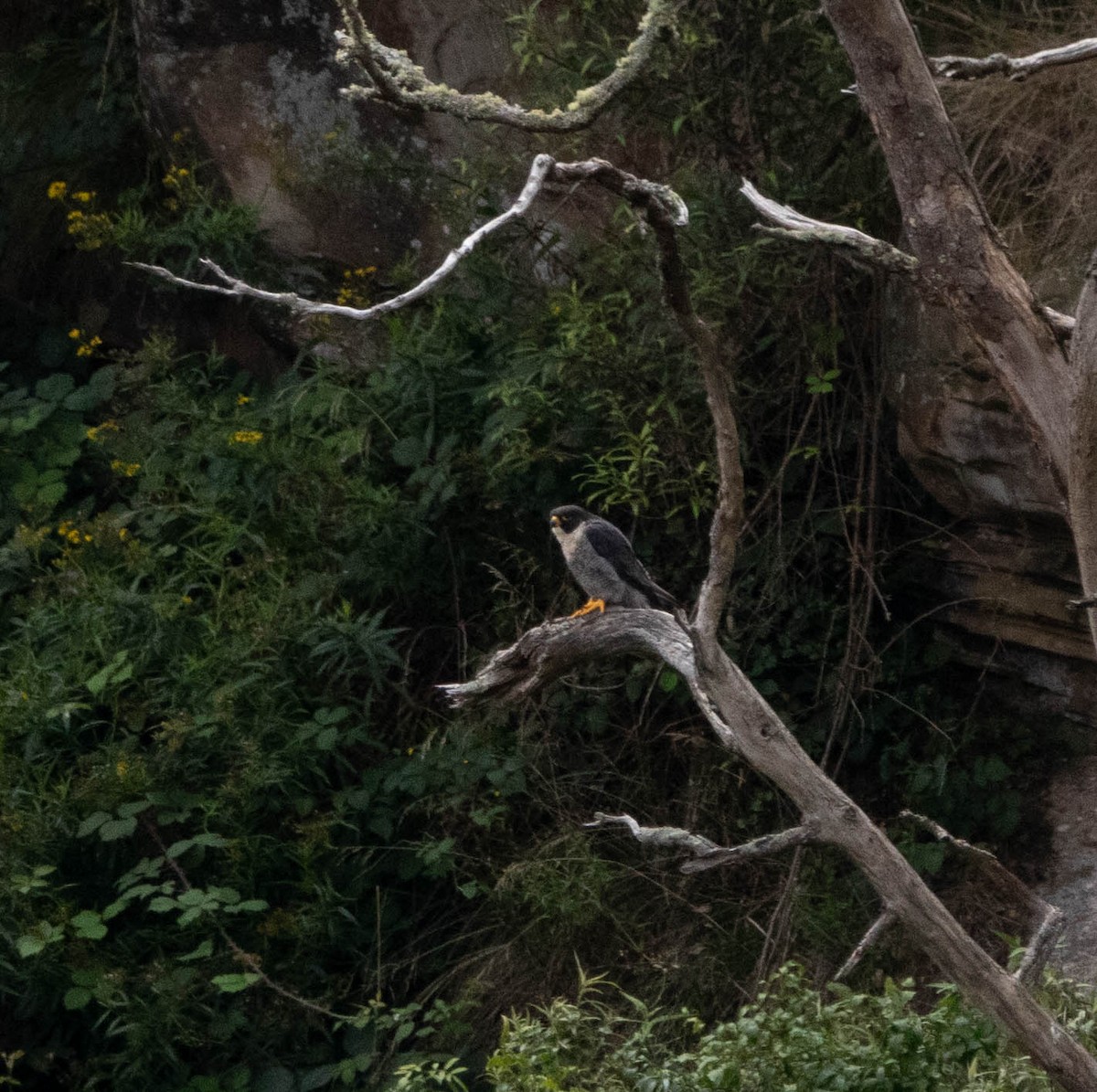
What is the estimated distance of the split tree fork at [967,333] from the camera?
2695 millimetres

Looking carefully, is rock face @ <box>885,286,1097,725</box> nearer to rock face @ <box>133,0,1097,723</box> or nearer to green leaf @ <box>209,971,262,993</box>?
rock face @ <box>133,0,1097,723</box>

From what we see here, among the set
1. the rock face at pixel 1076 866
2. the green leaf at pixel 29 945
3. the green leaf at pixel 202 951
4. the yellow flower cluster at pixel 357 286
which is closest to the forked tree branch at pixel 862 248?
the rock face at pixel 1076 866

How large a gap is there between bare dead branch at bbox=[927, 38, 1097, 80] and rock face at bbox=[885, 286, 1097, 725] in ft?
3.23

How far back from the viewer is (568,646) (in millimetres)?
3160

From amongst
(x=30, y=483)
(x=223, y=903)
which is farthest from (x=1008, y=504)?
(x=30, y=483)

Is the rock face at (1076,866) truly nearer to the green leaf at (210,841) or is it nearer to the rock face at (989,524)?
→ the rock face at (989,524)

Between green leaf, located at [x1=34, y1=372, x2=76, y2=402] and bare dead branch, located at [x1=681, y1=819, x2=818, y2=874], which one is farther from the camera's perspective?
green leaf, located at [x1=34, y1=372, x2=76, y2=402]

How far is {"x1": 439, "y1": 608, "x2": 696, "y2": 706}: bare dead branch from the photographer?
10.3ft

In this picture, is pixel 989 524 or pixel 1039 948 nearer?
pixel 1039 948

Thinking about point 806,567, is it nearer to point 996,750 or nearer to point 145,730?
point 996,750

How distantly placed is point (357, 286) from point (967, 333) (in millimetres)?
2855

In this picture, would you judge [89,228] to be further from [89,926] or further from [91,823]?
[89,926]

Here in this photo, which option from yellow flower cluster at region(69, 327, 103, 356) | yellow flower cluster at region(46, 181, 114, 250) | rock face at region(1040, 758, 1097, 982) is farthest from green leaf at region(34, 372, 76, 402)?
rock face at region(1040, 758, 1097, 982)

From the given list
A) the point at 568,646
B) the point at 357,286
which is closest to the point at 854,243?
the point at 568,646
